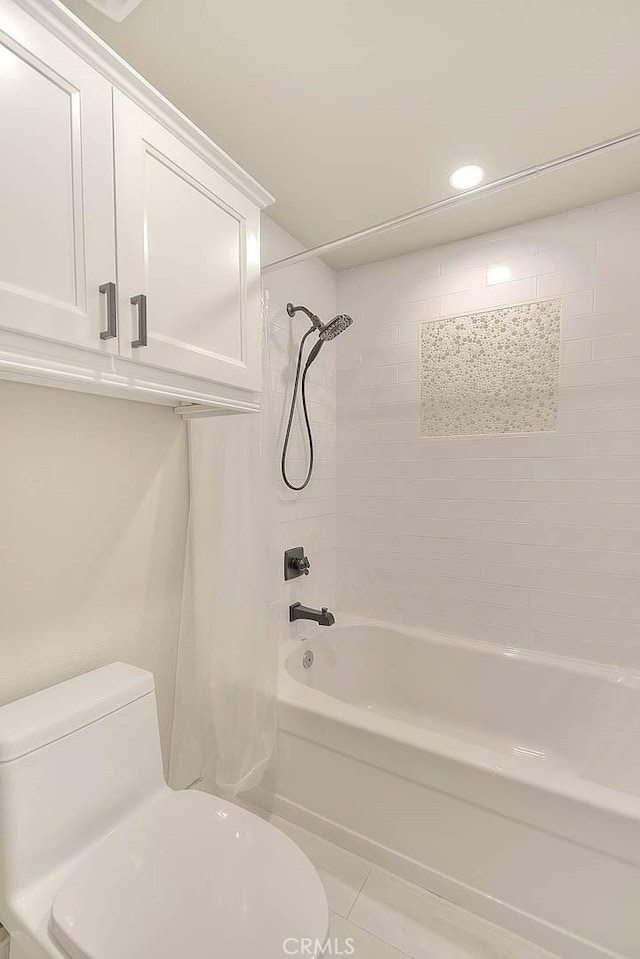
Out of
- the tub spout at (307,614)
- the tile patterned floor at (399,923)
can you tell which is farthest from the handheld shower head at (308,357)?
the tile patterned floor at (399,923)

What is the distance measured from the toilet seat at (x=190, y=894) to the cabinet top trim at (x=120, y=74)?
5.43 ft

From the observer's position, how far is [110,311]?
3.14ft

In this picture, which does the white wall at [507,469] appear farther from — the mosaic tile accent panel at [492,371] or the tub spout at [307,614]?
the tub spout at [307,614]

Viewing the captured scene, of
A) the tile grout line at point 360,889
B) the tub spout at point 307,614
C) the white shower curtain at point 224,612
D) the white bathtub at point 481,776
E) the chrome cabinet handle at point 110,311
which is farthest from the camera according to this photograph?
the tub spout at point 307,614

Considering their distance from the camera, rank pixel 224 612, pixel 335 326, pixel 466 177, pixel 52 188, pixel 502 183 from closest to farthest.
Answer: pixel 52 188 < pixel 502 183 < pixel 224 612 < pixel 466 177 < pixel 335 326

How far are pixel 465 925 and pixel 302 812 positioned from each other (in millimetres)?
610

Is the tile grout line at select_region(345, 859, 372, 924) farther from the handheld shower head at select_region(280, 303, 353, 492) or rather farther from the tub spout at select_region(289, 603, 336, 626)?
the handheld shower head at select_region(280, 303, 353, 492)

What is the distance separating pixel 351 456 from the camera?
8.52 feet

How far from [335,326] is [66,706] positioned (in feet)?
5.56

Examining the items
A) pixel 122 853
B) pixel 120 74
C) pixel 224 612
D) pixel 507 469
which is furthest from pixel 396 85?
pixel 122 853

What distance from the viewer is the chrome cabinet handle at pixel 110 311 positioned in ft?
3.12

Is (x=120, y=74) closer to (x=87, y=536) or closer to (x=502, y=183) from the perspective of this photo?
(x=502, y=183)

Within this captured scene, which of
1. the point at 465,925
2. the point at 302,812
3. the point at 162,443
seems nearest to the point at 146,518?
the point at 162,443

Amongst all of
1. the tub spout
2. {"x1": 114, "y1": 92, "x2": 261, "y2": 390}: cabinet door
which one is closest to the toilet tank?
{"x1": 114, "y1": 92, "x2": 261, "y2": 390}: cabinet door
